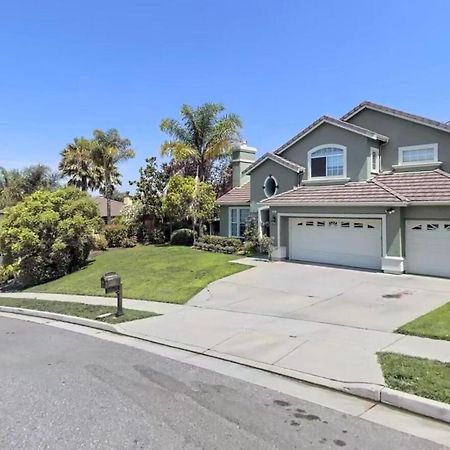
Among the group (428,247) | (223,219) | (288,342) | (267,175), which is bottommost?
(288,342)

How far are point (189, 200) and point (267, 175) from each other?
6.85 meters

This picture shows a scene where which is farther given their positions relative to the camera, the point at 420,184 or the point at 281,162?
the point at 281,162

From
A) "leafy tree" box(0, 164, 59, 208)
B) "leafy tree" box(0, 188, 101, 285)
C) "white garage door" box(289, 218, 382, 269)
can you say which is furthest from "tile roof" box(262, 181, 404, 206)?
"leafy tree" box(0, 164, 59, 208)

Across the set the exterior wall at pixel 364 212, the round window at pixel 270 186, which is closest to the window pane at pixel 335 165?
the exterior wall at pixel 364 212

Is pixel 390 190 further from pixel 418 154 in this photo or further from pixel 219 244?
pixel 219 244

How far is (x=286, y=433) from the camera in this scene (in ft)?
16.2

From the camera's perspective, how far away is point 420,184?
17609 millimetres

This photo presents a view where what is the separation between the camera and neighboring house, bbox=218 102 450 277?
16.8m

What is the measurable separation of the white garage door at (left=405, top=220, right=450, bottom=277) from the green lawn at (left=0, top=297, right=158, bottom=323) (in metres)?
10.1

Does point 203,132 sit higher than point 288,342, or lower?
higher

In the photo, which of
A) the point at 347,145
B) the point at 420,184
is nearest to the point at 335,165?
the point at 347,145

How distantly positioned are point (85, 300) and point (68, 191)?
11.6 m

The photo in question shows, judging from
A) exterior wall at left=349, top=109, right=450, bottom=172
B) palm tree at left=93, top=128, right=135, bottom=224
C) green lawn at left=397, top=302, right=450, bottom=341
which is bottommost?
green lawn at left=397, top=302, right=450, bottom=341

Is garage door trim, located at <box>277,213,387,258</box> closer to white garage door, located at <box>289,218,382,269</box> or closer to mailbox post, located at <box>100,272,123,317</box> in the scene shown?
white garage door, located at <box>289,218,382,269</box>
